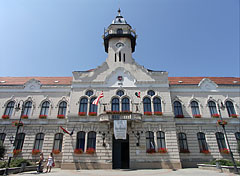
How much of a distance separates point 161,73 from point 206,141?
11491mm

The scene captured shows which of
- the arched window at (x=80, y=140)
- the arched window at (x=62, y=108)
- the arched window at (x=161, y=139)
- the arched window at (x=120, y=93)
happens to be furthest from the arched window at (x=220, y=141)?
the arched window at (x=62, y=108)

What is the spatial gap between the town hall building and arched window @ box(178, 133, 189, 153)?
0.42 ft

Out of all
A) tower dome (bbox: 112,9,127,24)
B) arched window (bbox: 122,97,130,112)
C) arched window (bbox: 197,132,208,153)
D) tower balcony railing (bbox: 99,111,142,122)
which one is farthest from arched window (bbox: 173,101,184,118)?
tower dome (bbox: 112,9,127,24)

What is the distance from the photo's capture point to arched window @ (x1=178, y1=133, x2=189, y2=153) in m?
19.9

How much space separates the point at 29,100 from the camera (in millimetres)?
Result: 22984

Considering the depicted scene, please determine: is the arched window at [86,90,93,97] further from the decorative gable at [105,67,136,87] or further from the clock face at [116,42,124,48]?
the clock face at [116,42,124,48]

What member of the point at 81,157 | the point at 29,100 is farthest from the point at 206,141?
the point at 29,100

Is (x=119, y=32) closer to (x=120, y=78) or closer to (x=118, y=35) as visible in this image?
(x=118, y=35)

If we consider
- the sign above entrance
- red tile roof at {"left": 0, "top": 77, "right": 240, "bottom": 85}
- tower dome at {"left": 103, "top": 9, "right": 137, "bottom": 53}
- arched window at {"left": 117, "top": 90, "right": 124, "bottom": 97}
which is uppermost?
tower dome at {"left": 103, "top": 9, "right": 137, "bottom": 53}

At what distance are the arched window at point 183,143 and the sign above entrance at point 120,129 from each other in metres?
8.23

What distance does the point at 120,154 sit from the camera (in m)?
19.2

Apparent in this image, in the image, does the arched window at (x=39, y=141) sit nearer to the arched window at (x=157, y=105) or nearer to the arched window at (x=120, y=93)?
the arched window at (x=120, y=93)

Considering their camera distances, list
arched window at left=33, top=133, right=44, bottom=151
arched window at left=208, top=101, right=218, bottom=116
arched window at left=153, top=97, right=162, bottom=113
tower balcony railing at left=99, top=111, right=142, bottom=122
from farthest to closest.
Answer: arched window at left=208, top=101, right=218, bottom=116, arched window at left=153, top=97, right=162, bottom=113, arched window at left=33, top=133, right=44, bottom=151, tower balcony railing at left=99, top=111, right=142, bottom=122

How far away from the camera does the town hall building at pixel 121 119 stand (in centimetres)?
1875
